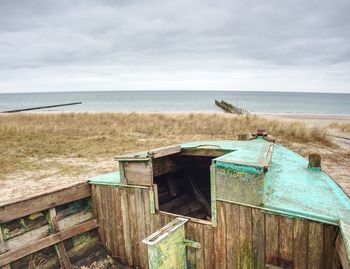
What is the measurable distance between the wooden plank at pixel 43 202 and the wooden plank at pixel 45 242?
0.46 m

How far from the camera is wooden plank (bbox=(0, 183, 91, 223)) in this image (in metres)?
3.72

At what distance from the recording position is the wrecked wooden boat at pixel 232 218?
2.83 meters

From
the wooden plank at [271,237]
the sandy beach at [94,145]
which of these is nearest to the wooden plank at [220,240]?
the wooden plank at [271,237]

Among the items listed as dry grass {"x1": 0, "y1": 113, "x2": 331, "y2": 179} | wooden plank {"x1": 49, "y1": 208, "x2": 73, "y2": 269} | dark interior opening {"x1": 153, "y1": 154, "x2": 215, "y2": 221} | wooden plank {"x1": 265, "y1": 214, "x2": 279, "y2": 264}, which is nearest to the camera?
wooden plank {"x1": 265, "y1": 214, "x2": 279, "y2": 264}

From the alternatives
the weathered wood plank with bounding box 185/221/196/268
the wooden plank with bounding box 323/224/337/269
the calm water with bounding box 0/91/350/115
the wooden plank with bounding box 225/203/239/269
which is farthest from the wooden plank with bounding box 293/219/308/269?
the calm water with bounding box 0/91/350/115

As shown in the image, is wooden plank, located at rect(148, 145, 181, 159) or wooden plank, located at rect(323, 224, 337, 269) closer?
wooden plank, located at rect(323, 224, 337, 269)

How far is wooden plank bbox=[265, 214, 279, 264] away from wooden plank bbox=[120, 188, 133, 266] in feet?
7.44

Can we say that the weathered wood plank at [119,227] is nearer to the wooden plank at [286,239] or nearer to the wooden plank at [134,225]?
the wooden plank at [134,225]

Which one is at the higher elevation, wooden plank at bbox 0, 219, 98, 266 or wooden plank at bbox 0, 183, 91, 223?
wooden plank at bbox 0, 183, 91, 223

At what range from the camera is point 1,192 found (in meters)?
8.09

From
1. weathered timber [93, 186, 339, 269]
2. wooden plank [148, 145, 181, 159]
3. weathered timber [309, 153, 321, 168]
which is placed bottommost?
weathered timber [93, 186, 339, 269]

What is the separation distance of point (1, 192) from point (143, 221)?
6.15 metres

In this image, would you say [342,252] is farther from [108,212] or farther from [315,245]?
[108,212]

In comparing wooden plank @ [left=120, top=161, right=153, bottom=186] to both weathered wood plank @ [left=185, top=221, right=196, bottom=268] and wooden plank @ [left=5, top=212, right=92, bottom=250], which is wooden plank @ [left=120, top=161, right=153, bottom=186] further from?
wooden plank @ [left=5, top=212, right=92, bottom=250]
